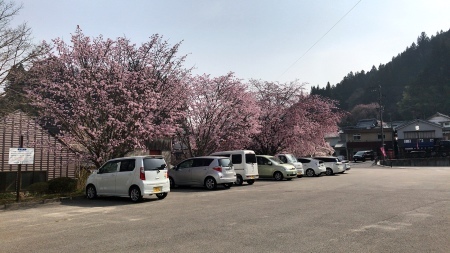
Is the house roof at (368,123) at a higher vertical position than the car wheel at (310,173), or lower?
higher

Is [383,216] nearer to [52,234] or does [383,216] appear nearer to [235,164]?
[52,234]

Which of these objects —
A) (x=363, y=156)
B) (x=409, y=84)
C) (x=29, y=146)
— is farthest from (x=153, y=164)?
(x=409, y=84)

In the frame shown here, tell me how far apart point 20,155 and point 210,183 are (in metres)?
8.13

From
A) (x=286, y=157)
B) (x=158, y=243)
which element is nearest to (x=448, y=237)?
(x=158, y=243)

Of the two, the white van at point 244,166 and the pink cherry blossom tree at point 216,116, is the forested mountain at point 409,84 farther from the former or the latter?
the white van at point 244,166

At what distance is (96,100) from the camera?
15211mm

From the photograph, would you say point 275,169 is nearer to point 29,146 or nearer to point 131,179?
point 131,179

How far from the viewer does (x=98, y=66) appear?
1612 cm

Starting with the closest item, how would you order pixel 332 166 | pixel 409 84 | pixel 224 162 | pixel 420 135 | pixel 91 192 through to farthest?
pixel 91 192 → pixel 224 162 → pixel 332 166 → pixel 420 135 → pixel 409 84

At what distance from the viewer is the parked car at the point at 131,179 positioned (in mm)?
12125

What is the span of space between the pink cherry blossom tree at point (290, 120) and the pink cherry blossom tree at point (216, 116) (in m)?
3.70

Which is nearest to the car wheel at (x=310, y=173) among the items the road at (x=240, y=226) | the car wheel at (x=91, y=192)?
the road at (x=240, y=226)

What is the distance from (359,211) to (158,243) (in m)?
5.72

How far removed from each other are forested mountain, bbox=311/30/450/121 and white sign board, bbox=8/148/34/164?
71.8 m
